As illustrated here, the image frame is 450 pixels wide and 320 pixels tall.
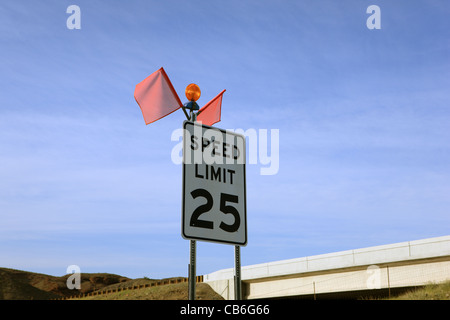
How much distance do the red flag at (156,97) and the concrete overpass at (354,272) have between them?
96.5 feet

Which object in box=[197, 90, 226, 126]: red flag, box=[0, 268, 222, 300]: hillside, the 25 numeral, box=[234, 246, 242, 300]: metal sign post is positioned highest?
box=[0, 268, 222, 300]: hillside

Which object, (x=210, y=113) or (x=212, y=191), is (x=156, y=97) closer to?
(x=210, y=113)

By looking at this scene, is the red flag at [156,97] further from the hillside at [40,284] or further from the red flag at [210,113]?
the hillside at [40,284]

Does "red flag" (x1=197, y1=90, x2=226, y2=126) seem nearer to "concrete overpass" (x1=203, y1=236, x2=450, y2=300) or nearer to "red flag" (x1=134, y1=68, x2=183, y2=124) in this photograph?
"red flag" (x1=134, y1=68, x2=183, y2=124)

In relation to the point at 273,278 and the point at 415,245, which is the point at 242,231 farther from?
the point at 273,278

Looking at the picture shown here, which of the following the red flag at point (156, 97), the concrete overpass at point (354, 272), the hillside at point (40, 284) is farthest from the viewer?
the hillside at point (40, 284)

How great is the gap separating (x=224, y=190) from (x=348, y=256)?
34.2m

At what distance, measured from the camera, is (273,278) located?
44156mm

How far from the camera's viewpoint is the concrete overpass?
1329 inches

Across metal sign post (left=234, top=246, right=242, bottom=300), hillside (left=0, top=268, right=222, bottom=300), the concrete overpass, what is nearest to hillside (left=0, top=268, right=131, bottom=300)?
hillside (left=0, top=268, right=222, bottom=300)

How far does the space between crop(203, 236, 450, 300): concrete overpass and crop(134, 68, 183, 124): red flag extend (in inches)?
1158

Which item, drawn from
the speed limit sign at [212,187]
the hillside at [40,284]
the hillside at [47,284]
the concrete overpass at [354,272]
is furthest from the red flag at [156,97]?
the hillside at [40,284]

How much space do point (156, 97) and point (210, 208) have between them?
206 centimetres

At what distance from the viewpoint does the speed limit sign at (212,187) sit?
6.11 metres
